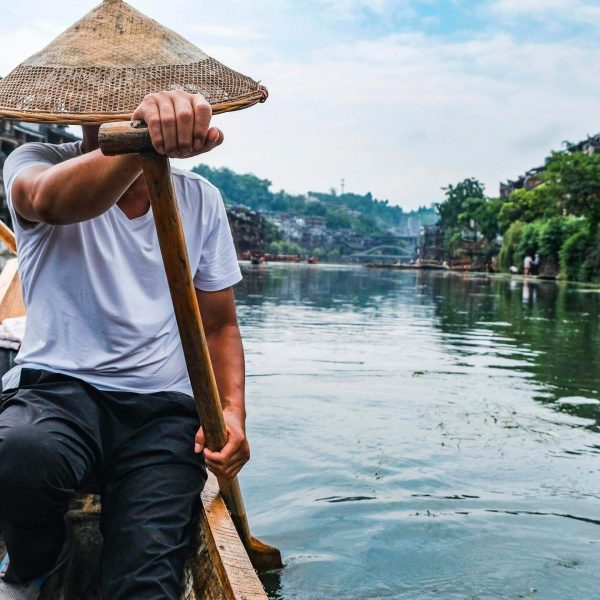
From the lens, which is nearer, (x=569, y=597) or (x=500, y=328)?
(x=569, y=597)

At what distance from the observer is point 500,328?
12.7m

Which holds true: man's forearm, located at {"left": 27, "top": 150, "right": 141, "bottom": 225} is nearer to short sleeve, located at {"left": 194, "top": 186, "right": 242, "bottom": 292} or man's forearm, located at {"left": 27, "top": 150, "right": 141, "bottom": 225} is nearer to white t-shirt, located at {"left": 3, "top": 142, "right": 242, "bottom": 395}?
white t-shirt, located at {"left": 3, "top": 142, "right": 242, "bottom": 395}

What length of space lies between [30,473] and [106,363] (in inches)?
14.9

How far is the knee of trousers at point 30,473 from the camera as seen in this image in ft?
6.15

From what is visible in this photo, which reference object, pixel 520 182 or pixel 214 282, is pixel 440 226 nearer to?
pixel 520 182

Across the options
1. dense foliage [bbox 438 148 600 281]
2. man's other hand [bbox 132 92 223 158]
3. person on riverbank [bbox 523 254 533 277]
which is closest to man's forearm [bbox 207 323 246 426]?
man's other hand [bbox 132 92 223 158]

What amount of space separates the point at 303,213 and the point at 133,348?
195766 millimetres

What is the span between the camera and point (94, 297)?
2.15 m

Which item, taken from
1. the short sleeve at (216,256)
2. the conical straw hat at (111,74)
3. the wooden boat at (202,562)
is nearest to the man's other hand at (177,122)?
the conical straw hat at (111,74)

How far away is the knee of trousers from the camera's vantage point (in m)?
1.88

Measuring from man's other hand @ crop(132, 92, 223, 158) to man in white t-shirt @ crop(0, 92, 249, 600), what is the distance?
0.19 metres

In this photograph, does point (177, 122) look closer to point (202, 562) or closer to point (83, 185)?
point (83, 185)

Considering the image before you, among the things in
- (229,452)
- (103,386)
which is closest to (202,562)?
(229,452)

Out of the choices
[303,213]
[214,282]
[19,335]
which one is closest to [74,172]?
[214,282]
